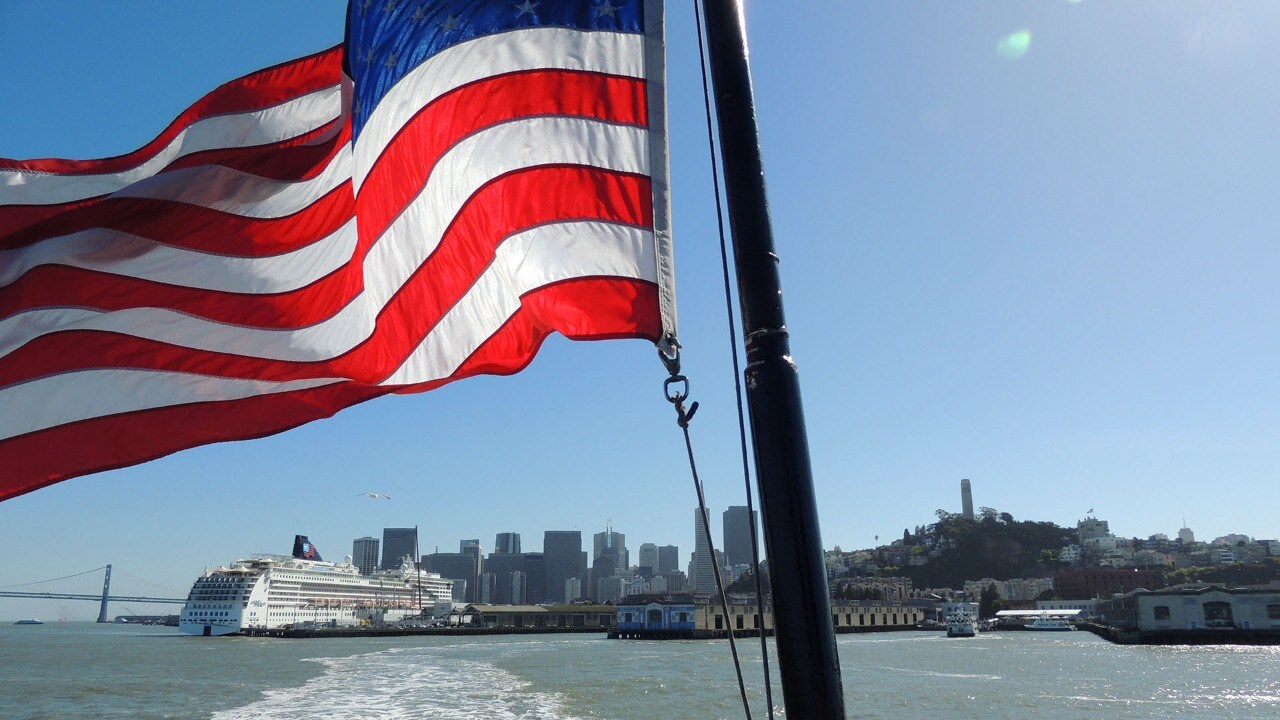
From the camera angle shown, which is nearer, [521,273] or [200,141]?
[521,273]

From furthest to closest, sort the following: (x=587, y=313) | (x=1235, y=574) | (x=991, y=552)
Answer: (x=991, y=552) < (x=1235, y=574) < (x=587, y=313)

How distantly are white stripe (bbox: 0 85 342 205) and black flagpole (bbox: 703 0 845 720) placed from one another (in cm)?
291

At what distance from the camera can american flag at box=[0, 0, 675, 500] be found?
10.8ft

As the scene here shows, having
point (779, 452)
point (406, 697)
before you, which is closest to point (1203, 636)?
point (406, 697)

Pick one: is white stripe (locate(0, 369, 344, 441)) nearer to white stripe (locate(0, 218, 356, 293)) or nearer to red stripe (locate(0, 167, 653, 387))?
red stripe (locate(0, 167, 653, 387))

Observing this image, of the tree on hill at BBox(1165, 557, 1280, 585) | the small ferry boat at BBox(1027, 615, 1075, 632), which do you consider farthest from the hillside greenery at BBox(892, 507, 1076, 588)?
the small ferry boat at BBox(1027, 615, 1075, 632)

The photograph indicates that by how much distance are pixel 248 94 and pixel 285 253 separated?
80cm

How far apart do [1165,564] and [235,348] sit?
16946 cm

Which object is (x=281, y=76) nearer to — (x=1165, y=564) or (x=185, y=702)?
(x=185, y=702)

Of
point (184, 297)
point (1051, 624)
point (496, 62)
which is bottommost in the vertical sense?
point (1051, 624)

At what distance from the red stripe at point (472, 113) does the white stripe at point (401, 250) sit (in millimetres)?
42

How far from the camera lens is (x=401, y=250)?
12.3 ft

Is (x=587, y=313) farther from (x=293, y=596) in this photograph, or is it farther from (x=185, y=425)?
(x=293, y=596)

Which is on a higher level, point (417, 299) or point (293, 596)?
point (417, 299)
